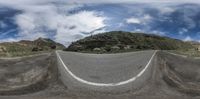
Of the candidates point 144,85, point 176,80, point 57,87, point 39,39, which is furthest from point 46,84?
point 39,39

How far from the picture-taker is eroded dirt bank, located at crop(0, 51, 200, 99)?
20.2 m

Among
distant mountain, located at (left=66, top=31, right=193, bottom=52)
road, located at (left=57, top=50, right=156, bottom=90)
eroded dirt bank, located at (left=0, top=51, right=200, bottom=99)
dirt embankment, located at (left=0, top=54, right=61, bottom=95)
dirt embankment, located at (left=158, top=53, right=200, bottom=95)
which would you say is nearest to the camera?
eroded dirt bank, located at (left=0, top=51, right=200, bottom=99)

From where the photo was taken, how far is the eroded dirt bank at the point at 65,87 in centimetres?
2016

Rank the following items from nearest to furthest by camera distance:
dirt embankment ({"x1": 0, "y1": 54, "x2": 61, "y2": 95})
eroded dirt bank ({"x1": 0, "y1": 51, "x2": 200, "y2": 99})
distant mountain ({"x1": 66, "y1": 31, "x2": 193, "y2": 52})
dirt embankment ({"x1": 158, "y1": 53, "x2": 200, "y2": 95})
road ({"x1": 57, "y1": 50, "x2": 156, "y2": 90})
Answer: eroded dirt bank ({"x1": 0, "y1": 51, "x2": 200, "y2": 99}) < dirt embankment ({"x1": 0, "y1": 54, "x2": 61, "y2": 95}) < dirt embankment ({"x1": 158, "y1": 53, "x2": 200, "y2": 95}) < road ({"x1": 57, "y1": 50, "x2": 156, "y2": 90}) < distant mountain ({"x1": 66, "y1": 31, "x2": 193, "y2": 52})

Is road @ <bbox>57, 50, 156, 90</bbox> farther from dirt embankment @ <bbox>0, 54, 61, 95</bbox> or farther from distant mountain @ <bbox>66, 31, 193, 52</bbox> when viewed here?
distant mountain @ <bbox>66, 31, 193, 52</bbox>

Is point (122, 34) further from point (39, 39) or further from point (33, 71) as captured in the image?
point (33, 71)

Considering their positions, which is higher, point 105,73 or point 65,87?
point 105,73

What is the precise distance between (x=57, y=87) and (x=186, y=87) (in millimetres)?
6029

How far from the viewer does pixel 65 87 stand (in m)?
22.1

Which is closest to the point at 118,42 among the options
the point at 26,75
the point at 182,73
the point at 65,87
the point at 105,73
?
the point at 182,73

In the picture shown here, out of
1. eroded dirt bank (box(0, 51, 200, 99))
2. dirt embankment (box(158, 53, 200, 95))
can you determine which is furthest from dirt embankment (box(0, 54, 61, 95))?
dirt embankment (box(158, 53, 200, 95))

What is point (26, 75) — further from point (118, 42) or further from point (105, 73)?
point (118, 42)

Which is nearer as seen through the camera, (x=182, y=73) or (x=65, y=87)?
(x=65, y=87)

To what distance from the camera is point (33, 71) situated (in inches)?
1053
